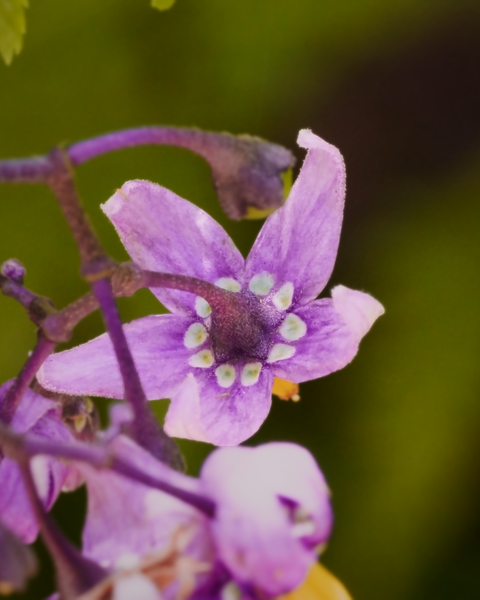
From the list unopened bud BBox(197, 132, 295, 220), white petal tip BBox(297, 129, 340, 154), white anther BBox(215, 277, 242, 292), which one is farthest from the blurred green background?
unopened bud BBox(197, 132, 295, 220)

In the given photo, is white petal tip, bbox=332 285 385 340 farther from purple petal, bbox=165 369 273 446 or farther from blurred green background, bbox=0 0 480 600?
blurred green background, bbox=0 0 480 600

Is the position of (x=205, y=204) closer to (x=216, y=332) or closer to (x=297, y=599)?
(x=216, y=332)

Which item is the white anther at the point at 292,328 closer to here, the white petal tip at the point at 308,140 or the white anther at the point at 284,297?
the white anther at the point at 284,297

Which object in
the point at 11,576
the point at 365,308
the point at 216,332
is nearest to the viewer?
the point at 11,576

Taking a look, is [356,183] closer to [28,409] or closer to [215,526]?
[28,409]

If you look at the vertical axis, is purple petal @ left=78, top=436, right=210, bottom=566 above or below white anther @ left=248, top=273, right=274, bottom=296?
below

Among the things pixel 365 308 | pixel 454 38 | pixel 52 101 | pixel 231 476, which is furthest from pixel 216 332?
pixel 454 38
